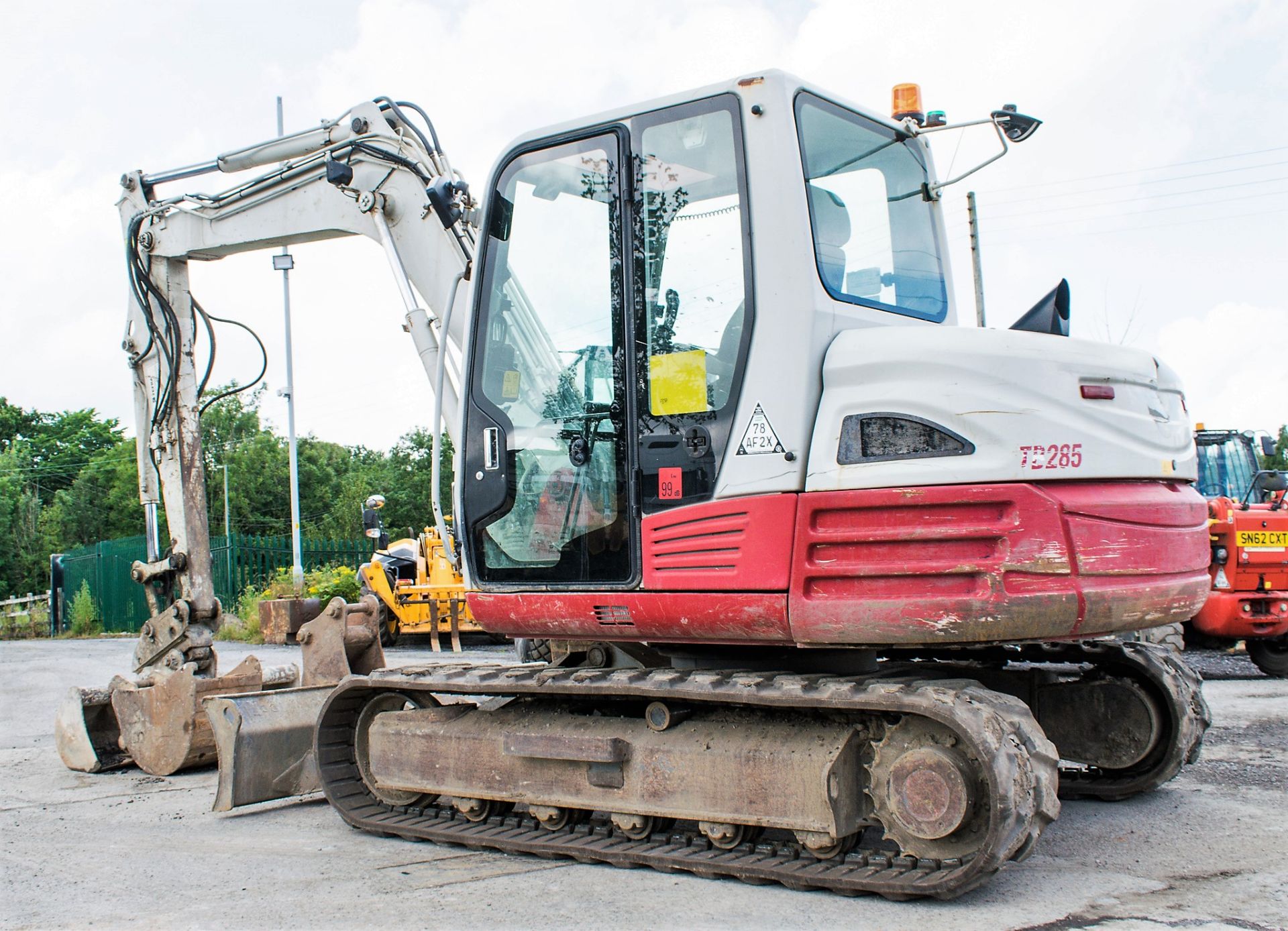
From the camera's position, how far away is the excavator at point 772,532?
4211 millimetres

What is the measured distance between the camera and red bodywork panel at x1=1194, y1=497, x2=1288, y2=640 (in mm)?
10930

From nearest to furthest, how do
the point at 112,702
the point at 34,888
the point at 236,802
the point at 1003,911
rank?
the point at 1003,911 → the point at 34,888 → the point at 236,802 → the point at 112,702

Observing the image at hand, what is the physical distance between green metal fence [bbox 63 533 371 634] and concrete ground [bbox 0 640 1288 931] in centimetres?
1771

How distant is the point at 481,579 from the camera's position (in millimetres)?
5266

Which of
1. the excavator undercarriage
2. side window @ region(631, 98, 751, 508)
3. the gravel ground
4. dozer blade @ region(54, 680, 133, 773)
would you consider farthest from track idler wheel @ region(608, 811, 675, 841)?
the gravel ground

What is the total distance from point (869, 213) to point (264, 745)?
3.93 meters

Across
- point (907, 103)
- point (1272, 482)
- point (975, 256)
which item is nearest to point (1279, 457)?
point (975, 256)

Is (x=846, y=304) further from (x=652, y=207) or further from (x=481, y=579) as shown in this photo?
(x=481, y=579)

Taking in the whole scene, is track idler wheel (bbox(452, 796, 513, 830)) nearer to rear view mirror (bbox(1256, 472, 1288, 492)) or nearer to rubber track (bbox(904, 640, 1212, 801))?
rubber track (bbox(904, 640, 1212, 801))

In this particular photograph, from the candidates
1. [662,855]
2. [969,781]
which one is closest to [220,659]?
[662,855]

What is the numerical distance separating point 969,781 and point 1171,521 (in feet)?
4.19

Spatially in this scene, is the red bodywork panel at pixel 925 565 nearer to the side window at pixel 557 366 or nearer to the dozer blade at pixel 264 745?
the side window at pixel 557 366

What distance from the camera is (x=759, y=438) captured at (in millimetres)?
4523

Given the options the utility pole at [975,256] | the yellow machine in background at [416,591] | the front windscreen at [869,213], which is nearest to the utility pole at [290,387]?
the yellow machine in background at [416,591]
